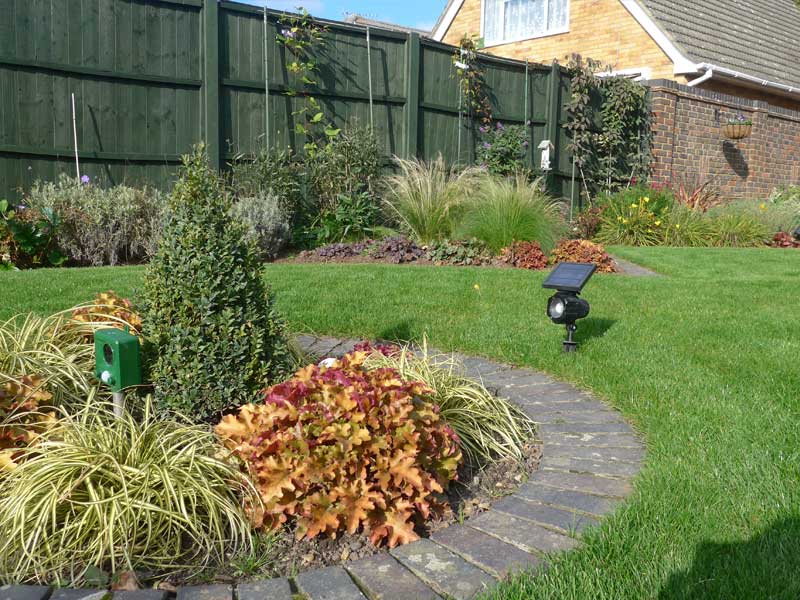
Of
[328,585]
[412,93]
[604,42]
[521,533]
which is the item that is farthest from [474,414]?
[604,42]

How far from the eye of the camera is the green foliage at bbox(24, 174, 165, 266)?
7.29 metres

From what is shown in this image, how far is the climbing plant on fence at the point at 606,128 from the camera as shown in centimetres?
1265

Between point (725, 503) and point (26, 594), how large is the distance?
2126 millimetres

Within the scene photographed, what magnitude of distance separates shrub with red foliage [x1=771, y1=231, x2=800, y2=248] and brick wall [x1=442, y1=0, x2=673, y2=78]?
4.30m

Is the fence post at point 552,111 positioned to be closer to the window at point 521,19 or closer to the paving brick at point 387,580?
the window at point 521,19

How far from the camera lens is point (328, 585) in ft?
6.61

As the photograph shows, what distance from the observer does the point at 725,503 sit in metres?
2.47

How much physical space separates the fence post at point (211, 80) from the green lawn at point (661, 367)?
246 cm

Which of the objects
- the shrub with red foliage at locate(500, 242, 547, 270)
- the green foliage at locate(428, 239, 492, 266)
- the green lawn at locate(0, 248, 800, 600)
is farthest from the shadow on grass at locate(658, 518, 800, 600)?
the green foliage at locate(428, 239, 492, 266)

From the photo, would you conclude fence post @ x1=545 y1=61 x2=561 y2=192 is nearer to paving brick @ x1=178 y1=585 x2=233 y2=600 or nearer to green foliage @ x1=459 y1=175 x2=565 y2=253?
green foliage @ x1=459 y1=175 x2=565 y2=253

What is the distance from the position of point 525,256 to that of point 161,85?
460 cm

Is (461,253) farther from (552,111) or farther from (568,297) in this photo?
(552,111)

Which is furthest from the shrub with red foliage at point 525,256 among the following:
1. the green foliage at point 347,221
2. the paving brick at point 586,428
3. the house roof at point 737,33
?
the house roof at point 737,33

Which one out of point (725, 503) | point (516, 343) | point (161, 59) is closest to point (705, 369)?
point (516, 343)
